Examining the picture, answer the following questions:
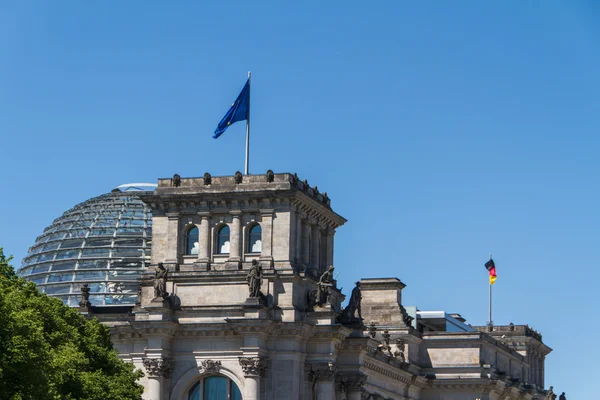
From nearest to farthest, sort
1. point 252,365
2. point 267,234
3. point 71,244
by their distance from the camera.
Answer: point 252,365, point 267,234, point 71,244

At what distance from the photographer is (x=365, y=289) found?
147m

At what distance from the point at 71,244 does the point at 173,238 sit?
55461mm

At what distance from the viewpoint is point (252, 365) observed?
110375mm

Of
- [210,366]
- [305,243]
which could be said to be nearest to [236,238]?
[305,243]

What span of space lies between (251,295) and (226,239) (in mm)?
6748

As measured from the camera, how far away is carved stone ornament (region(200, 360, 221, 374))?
11194 cm

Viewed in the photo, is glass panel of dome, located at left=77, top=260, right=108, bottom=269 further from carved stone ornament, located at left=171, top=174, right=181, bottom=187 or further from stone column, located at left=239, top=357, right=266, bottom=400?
stone column, located at left=239, top=357, right=266, bottom=400

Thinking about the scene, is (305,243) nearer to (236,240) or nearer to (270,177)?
(236,240)

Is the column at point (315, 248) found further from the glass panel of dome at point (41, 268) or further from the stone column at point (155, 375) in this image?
the glass panel of dome at point (41, 268)

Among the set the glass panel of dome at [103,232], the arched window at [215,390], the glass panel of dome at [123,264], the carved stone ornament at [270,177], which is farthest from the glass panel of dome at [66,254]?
the arched window at [215,390]

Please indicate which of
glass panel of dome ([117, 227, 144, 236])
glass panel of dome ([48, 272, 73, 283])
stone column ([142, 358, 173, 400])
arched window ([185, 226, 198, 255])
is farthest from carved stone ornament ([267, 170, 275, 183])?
glass panel of dome ([48, 272, 73, 283])

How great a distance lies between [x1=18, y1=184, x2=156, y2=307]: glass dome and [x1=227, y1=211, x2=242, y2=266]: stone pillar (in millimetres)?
44941

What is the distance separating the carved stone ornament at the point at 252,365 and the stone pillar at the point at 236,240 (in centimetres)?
766

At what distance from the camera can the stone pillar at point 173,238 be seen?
116m
